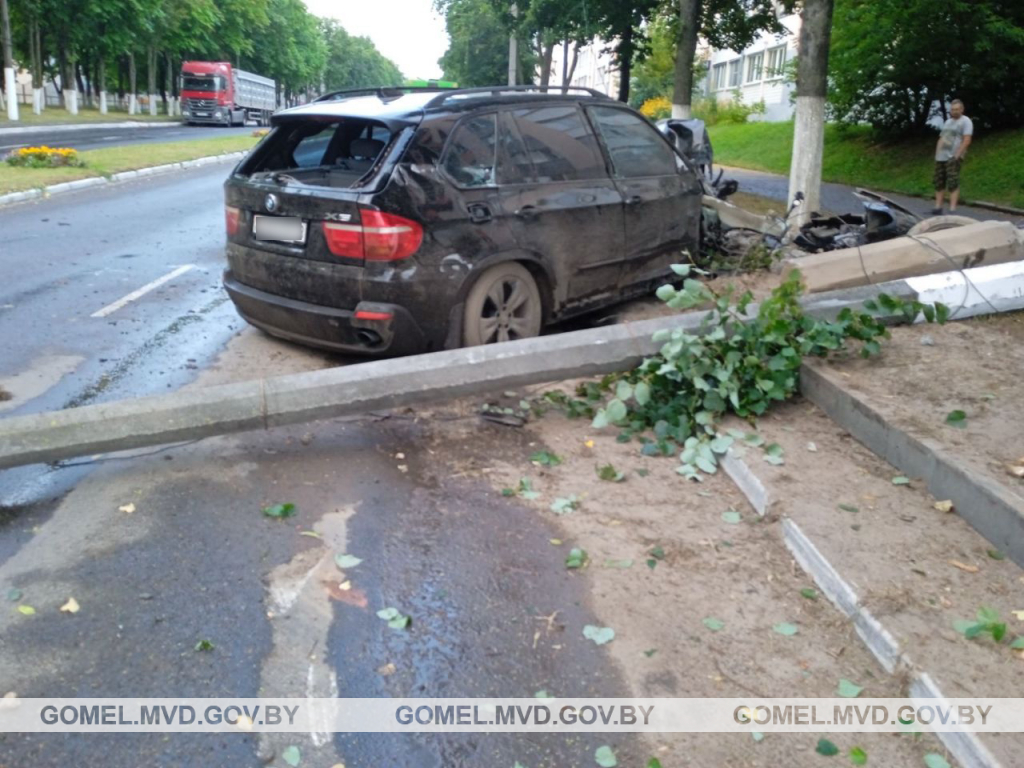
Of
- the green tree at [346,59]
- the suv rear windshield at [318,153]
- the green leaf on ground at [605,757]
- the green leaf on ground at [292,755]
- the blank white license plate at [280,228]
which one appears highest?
the green tree at [346,59]

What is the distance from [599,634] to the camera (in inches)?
129

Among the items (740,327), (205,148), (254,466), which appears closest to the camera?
(254,466)

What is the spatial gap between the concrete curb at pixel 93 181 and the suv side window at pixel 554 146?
7.52 m

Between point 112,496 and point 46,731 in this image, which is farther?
point 112,496

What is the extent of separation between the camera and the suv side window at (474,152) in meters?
5.55

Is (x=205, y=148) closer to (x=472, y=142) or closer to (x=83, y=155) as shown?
(x=83, y=155)

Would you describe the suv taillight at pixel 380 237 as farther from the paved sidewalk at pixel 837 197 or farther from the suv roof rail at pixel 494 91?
the paved sidewalk at pixel 837 197

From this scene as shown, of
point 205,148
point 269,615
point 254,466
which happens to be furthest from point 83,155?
point 269,615

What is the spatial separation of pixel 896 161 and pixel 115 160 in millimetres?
19920

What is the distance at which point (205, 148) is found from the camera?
90.0 feet

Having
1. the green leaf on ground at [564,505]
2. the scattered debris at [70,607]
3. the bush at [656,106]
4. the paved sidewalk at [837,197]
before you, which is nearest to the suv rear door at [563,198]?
the green leaf on ground at [564,505]

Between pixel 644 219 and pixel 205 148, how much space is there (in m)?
23.7

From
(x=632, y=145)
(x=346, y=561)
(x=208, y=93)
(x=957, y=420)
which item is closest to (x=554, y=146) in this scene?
(x=632, y=145)

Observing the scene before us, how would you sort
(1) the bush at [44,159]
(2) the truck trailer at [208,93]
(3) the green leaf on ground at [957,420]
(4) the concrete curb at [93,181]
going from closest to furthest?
1. (3) the green leaf on ground at [957,420]
2. (4) the concrete curb at [93,181]
3. (1) the bush at [44,159]
4. (2) the truck trailer at [208,93]
